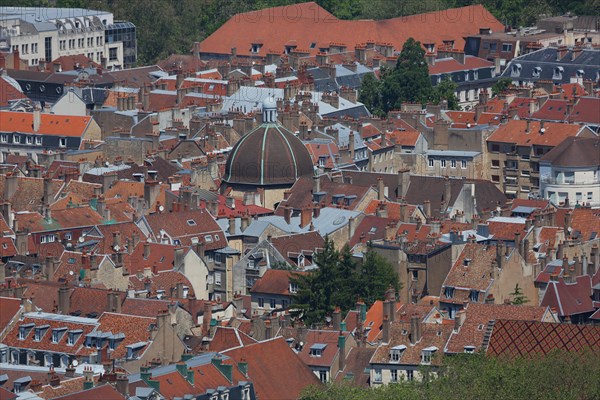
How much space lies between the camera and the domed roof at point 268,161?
15788 centimetres

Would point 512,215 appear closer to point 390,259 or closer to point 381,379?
point 390,259

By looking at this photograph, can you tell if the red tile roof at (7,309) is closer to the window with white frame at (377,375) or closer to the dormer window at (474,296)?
the window with white frame at (377,375)

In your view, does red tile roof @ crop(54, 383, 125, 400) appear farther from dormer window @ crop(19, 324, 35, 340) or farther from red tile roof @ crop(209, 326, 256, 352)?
dormer window @ crop(19, 324, 35, 340)

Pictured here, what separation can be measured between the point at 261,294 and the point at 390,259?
255 inches

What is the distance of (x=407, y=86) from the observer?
19362cm

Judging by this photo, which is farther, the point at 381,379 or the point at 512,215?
the point at 512,215

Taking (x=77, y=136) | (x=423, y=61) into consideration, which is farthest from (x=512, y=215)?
(x=423, y=61)

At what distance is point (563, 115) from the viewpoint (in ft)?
598

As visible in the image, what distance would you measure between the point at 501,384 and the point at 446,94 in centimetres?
9061

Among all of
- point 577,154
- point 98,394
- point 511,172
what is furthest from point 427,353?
point 511,172

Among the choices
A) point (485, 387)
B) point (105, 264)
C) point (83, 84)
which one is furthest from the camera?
point (83, 84)

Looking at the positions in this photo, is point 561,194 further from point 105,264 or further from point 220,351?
point 220,351

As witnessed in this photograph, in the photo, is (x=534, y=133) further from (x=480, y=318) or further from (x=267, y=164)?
(x=480, y=318)

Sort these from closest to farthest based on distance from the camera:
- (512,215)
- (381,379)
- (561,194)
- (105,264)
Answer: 1. (381,379)
2. (105,264)
3. (512,215)
4. (561,194)
